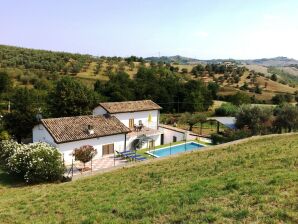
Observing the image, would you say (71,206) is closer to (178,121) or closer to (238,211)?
(238,211)

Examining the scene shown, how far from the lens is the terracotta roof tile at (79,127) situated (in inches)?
1080

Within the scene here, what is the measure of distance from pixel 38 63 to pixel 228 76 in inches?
2133

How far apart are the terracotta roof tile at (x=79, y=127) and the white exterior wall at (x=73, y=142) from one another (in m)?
0.43

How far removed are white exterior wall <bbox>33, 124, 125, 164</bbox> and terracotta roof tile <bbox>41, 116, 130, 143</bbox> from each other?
0.43m

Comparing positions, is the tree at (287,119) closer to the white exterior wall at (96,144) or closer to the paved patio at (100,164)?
the white exterior wall at (96,144)

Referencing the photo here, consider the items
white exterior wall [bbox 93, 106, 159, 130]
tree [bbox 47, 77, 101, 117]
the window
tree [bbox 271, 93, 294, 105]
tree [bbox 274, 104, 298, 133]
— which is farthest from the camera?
tree [bbox 271, 93, 294, 105]

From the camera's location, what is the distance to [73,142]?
27.5 metres

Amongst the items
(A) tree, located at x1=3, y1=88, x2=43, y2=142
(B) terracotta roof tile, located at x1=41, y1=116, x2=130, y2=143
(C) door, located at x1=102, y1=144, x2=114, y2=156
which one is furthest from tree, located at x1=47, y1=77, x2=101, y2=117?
(C) door, located at x1=102, y1=144, x2=114, y2=156

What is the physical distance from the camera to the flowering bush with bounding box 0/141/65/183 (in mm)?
21755

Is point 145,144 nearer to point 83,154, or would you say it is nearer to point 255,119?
point 83,154

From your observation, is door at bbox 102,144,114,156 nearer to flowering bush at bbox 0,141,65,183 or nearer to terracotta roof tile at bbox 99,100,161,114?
terracotta roof tile at bbox 99,100,161,114

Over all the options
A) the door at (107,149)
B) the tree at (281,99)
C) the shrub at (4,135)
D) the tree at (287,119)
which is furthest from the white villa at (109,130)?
the tree at (281,99)

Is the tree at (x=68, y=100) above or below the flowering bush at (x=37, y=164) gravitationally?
above

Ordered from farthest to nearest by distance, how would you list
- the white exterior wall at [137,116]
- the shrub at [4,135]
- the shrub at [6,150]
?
1. the white exterior wall at [137,116]
2. the shrub at [4,135]
3. the shrub at [6,150]
